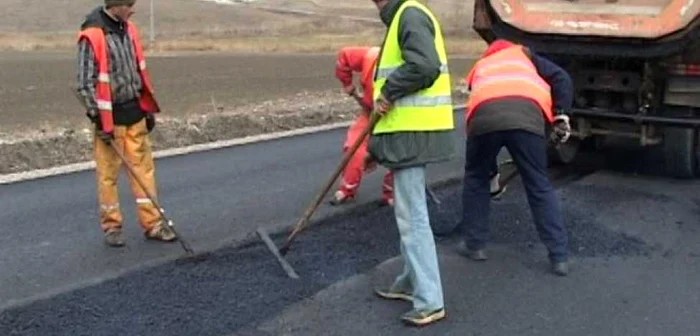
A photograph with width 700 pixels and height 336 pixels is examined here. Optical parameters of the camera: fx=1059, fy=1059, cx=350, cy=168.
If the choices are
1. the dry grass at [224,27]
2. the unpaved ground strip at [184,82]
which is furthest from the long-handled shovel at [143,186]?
the dry grass at [224,27]

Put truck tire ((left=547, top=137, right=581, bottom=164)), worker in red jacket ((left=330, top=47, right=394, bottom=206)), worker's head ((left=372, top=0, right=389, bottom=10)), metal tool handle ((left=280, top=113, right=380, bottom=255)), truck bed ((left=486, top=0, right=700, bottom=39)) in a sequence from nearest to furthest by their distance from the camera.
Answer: worker's head ((left=372, top=0, right=389, bottom=10)), metal tool handle ((left=280, top=113, right=380, bottom=255)), worker in red jacket ((left=330, top=47, right=394, bottom=206)), truck bed ((left=486, top=0, right=700, bottom=39)), truck tire ((left=547, top=137, right=581, bottom=164))

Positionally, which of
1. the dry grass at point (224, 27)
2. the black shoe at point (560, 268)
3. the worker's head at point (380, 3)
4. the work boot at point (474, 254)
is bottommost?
the dry grass at point (224, 27)

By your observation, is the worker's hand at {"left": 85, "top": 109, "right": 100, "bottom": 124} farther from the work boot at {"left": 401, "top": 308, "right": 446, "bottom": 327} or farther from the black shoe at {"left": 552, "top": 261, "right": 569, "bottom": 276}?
the black shoe at {"left": 552, "top": 261, "right": 569, "bottom": 276}

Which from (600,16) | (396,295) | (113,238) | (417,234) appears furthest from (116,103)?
(600,16)

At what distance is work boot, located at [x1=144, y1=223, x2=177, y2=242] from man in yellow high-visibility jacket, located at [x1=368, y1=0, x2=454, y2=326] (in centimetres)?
200

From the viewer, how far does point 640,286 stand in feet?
19.3

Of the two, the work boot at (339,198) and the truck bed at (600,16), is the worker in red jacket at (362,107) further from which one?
the truck bed at (600,16)

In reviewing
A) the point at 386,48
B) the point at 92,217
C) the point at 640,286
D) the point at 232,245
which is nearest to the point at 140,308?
the point at 232,245

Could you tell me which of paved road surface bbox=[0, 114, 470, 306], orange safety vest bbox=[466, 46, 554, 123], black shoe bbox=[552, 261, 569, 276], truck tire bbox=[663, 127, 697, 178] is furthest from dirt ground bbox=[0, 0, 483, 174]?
black shoe bbox=[552, 261, 569, 276]

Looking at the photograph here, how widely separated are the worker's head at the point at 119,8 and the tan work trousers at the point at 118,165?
66 centimetres

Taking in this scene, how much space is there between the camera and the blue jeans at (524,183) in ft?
19.6

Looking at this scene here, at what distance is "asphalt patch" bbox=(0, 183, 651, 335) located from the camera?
507 cm

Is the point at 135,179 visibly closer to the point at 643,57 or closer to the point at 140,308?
the point at 140,308

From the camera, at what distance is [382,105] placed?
5023 mm
